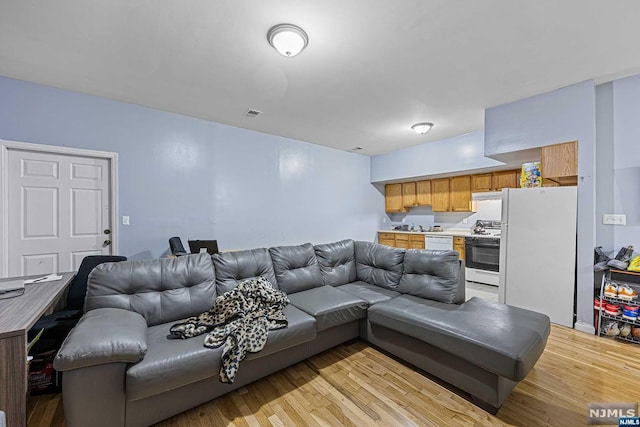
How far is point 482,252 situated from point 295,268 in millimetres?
3576

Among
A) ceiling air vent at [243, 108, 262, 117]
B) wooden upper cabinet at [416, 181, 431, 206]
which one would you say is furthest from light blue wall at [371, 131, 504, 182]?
ceiling air vent at [243, 108, 262, 117]

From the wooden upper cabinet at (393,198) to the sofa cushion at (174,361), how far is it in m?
5.12

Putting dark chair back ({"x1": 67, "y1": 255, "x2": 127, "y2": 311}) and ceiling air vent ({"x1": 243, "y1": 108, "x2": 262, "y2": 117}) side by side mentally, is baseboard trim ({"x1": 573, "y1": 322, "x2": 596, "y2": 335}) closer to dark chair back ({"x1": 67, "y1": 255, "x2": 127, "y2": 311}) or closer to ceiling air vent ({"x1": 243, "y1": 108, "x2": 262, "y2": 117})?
ceiling air vent ({"x1": 243, "y1": 108, "x2": 262, "y2": 117})

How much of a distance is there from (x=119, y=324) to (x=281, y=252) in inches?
60.1

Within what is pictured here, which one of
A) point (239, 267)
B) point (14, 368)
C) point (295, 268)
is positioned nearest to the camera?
point (14, 368)

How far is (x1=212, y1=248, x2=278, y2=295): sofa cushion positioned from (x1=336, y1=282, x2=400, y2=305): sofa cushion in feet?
2.79

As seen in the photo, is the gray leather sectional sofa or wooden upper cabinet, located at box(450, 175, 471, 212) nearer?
the gray leather sectional sofa

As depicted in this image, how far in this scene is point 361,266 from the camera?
10.8 feet

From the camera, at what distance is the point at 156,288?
2.10 m

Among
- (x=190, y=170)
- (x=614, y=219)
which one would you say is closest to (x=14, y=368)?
(x=190, y=170)

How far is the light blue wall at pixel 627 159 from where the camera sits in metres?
2.77

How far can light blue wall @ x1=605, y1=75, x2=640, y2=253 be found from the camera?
2771 mm

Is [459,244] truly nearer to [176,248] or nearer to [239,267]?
[239,267]

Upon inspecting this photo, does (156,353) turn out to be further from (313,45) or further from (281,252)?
(313,45)
